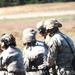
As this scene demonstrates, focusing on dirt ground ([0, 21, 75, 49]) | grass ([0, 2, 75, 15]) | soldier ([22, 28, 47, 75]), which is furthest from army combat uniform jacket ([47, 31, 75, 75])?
grass ([0, 2, 75, 15])

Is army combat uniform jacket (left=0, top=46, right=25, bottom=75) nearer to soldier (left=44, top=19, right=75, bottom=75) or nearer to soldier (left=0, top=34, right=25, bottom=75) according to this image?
soldier (left=0, top=34, right=25, bottom=75)

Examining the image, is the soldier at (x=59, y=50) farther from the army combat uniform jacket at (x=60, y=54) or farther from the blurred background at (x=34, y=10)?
the blurred background at (x=34, y=10)

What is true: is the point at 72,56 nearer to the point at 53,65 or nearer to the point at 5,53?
the point at 53,65

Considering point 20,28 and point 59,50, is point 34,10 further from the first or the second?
point 59,50

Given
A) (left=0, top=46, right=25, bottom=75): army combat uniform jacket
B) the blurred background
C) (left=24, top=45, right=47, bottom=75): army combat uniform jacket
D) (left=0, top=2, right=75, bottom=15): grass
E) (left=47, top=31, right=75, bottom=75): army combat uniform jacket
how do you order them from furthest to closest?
(left=0, top=2, right=75, bottom=15): grass, the blurred background, (left=24, top=45, right=47, bottom=75): army combat uniform jacket, (left=0, top=46, right=25, bottom=75): army combat uniform jacket, (left=47, top=31, right=75, bottom=75): army combat uniform jacket

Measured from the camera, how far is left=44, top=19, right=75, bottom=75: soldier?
9.23m

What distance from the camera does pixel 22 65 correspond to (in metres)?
9.61

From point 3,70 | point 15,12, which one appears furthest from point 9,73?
point 15,12

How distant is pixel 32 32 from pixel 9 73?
1099mm

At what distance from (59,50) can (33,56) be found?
73cm

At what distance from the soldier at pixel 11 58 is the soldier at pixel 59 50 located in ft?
2.14

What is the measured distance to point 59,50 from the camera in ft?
30.5

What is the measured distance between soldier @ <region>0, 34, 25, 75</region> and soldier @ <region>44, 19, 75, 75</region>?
0.65 meters

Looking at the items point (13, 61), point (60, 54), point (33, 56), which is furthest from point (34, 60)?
point (60, 54)
